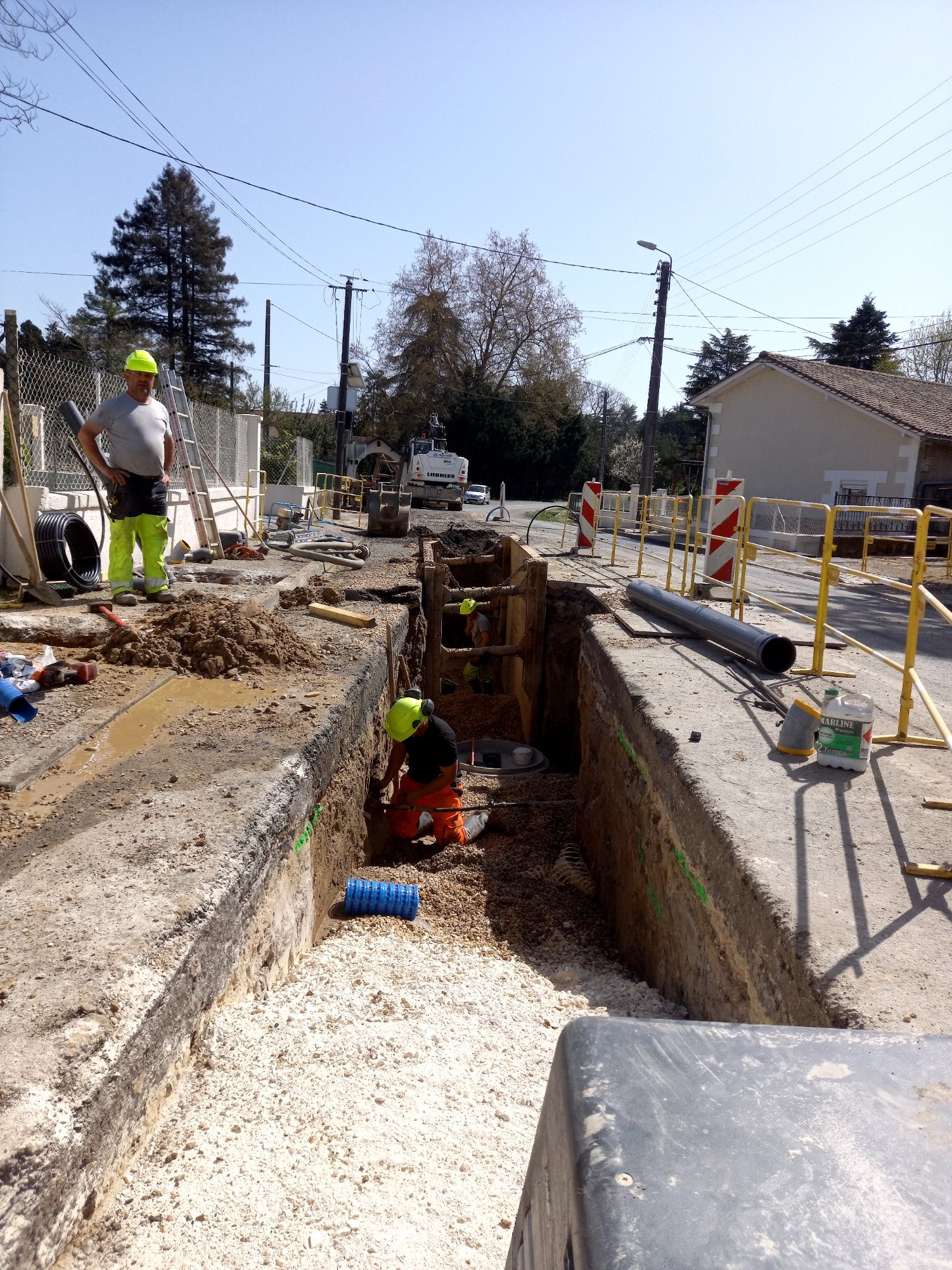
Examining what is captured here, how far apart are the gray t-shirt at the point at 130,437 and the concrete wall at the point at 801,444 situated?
69.2 feet

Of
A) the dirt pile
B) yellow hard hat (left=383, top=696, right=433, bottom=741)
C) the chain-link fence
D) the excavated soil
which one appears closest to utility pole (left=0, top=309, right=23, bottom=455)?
the chain-link fence

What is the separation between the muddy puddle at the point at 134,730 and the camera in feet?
11.7

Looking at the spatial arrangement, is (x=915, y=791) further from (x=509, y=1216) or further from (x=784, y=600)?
(x=784, y=600)

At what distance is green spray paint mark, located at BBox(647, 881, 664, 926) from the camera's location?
4.38 m

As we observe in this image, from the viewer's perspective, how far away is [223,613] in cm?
599

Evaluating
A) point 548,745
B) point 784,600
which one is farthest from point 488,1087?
point 784,600

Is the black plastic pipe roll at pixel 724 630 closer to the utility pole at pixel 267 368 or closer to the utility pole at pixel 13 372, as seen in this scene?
the utility pole at pixel 13 372

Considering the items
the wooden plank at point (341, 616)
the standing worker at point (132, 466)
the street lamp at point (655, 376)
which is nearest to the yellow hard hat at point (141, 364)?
the standing worker at point (132, 466)

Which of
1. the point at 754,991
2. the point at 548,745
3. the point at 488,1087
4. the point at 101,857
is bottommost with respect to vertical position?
the point at 548,745

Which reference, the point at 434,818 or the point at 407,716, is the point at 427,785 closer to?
the point at 434,818

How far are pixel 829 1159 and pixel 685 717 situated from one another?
424 centimetres

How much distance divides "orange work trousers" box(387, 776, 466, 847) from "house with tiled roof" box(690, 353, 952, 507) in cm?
1966

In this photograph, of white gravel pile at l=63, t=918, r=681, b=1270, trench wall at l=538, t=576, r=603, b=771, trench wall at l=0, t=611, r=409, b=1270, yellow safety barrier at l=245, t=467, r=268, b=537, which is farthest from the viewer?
yellow safety barrier at l=245, t=467, r=268, b=537

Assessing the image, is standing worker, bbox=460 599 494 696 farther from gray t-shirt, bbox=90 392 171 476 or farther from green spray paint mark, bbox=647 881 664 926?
green spray paint mark, bbox=647 881 664 926
